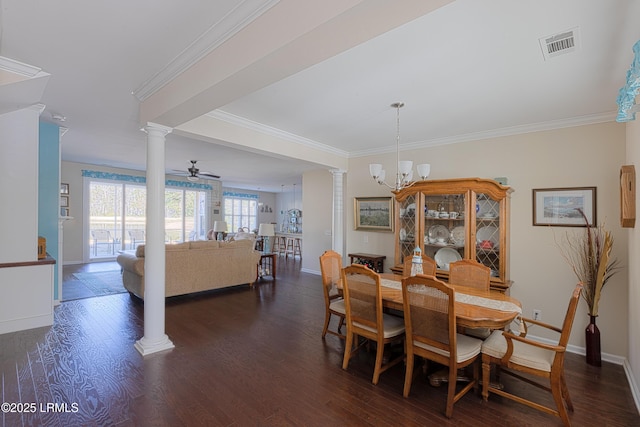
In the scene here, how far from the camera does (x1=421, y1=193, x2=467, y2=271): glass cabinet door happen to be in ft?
12.5

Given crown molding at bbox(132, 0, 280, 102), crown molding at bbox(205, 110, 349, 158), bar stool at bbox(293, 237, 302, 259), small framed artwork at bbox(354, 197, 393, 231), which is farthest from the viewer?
bar stool at bbox(293, 237, 302, 259)

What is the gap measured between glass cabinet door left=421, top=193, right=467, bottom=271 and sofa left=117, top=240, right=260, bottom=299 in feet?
11.1

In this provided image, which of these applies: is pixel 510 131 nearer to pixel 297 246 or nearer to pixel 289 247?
pixel 297 246

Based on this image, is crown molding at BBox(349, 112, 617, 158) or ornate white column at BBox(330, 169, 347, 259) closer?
crown molding at BBox(349, 112, 617, 158)

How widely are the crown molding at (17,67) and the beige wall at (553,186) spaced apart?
4668mm

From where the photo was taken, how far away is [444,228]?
399 cm

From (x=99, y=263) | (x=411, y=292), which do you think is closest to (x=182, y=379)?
(x=411, y=292)

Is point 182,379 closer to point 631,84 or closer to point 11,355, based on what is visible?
point 11,355

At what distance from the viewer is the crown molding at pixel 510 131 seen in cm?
325

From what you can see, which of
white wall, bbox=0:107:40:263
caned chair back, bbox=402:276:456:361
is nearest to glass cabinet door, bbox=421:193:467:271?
caned chair back, bbox=402:276:456:361

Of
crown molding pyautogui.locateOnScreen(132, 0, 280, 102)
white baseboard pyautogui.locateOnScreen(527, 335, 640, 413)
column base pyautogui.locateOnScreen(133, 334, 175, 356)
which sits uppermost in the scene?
crown molding pyautogui.locateOnScreen(132, 0, 280, 102)

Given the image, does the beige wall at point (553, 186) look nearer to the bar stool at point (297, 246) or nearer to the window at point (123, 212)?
the bar stool at point (297, 246)

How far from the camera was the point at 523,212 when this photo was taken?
146 inches

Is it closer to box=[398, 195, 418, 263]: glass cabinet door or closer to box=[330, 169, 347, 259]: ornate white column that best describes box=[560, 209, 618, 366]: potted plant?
box=[398, 195, 418, 263]: glass cabinet door
